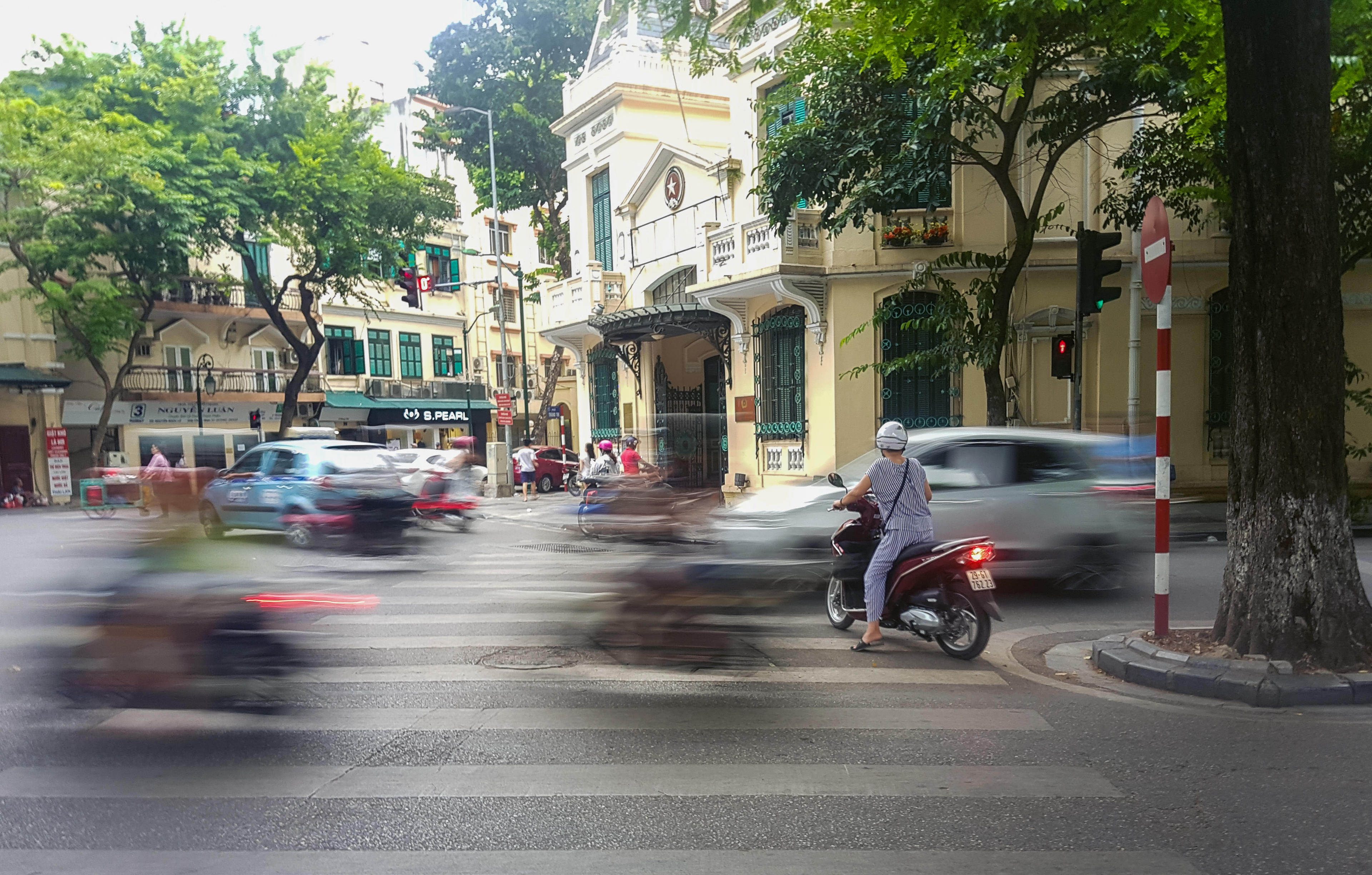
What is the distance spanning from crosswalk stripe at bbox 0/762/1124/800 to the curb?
1665 mm

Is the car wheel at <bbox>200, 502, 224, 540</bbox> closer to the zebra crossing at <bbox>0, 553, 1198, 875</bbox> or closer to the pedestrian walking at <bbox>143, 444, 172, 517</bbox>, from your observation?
the pedestrian walking at <bbox>143, 444, 172, 517</bbox>

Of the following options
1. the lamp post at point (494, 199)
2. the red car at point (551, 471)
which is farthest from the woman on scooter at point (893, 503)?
the lamp post at point (494, 199)

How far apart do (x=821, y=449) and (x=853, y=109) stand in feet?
20.2

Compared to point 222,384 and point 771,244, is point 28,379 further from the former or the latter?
point 771,244

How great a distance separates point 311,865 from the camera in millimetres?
3514

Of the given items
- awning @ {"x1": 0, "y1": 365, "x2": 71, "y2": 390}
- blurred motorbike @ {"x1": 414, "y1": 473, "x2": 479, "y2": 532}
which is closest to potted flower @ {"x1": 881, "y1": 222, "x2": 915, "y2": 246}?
blurred motorbike @ {"x1": 414, "y1": 473, "x2": 479, "y2": 532}

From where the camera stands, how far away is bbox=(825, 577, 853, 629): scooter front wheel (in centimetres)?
731

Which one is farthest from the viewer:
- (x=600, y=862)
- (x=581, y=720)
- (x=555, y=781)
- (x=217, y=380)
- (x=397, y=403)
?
(x=397, y=403)

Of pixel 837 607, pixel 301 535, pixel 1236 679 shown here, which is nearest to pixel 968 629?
pixel 837 607

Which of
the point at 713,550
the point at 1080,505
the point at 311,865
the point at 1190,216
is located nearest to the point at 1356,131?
the point at 1190,216

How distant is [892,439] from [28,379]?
30549 millimetres

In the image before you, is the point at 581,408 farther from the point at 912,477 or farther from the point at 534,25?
the point at 912,477

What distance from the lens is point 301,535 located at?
41.2ft

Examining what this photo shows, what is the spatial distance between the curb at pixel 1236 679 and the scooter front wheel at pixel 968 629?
0.82 m
